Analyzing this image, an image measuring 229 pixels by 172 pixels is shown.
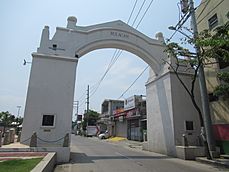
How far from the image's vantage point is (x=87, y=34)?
49.5ft

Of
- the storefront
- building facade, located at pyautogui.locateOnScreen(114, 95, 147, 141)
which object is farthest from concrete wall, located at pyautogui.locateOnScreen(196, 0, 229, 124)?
the storefront

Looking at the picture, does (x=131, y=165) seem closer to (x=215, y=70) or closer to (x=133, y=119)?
(x=215, y=70)

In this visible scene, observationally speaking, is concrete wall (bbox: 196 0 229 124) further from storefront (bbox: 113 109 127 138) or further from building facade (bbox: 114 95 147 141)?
storefront (bbox: 113 109 127 138)

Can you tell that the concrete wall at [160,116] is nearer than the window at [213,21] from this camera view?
Yes

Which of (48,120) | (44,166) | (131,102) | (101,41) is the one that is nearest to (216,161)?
(44,166)

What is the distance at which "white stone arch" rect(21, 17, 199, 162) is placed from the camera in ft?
41.6

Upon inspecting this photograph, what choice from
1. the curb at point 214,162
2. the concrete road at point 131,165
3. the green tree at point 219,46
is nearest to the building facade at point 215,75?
the green tree at point 219,46

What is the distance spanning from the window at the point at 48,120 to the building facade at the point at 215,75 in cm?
1029

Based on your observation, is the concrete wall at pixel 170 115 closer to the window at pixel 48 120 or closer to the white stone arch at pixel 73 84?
the white stone arch at pixel 73 84

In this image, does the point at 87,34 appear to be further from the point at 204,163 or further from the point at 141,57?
the point at 204,163

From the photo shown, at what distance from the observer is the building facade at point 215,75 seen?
1238 centimetres

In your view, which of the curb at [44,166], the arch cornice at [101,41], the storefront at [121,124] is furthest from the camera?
the storefront at [121,124]

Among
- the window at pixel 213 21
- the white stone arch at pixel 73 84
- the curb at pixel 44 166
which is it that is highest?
the window at pixel 213 21

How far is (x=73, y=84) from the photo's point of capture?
44.9 ft
